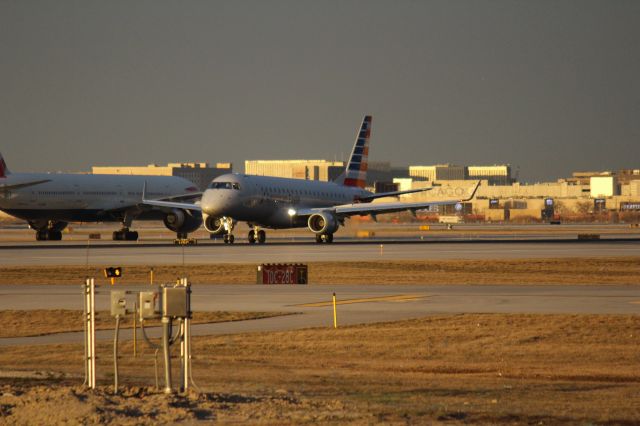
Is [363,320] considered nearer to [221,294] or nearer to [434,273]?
[221,294]

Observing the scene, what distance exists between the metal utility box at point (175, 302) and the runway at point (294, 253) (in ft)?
127

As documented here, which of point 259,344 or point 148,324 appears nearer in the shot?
point 259,344

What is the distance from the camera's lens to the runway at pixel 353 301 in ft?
102

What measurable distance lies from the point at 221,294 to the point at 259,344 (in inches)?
527

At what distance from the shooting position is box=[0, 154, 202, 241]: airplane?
282 ft

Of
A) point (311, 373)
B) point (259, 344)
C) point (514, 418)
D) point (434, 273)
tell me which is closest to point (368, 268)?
point (434, 273)

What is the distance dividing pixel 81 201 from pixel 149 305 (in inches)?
2816

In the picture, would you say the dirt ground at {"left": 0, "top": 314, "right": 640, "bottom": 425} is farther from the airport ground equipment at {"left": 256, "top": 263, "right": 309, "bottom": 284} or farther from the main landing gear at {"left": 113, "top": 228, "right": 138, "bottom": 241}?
the main landing gear at {"left": 113, "top": 228, "right": 138, "bottom": 241}

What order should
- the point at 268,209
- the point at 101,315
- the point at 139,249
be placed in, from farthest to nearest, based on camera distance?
the point at 268,209
the point at 139,249
the point at 101,315

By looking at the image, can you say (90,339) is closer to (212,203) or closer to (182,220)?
(212,203)

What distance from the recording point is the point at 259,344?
88.7 ft

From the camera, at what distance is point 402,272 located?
52688 millimetres

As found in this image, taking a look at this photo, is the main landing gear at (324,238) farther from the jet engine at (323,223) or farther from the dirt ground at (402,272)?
the dirt ground at (402,272)

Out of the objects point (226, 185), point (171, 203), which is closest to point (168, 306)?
point (226, 185)
